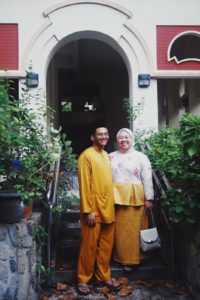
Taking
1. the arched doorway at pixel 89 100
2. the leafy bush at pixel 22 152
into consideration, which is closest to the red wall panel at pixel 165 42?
the leafy bush at pixel 22 152

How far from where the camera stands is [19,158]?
3.53 metres

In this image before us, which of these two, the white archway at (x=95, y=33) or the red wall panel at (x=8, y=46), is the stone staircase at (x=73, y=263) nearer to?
the white archway at (x=95, y=33)

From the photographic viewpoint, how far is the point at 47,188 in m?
4.06

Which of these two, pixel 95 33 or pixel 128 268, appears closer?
pixel 128 268

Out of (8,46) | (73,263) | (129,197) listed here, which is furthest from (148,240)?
(8,46)

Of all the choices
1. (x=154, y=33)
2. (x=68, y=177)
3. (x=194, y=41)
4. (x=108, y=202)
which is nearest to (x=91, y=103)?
(x=194, y=41)

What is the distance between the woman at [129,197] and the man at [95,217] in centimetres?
18

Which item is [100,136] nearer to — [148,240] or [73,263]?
[148,240]

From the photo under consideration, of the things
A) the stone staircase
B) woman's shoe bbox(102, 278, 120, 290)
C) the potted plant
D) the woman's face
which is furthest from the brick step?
the woman's face

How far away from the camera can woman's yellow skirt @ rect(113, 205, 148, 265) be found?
4.17m

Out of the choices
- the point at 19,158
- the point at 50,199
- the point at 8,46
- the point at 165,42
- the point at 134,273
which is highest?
the point at 165,42

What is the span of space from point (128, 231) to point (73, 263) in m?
0.85

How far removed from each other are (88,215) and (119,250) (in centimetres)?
69

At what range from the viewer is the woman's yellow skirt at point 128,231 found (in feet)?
13.7
